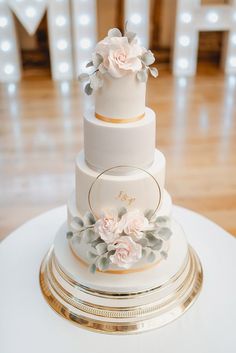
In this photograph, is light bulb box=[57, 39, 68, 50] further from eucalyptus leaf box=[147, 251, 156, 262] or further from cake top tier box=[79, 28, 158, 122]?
eucalyptus leaf box=[147, 251, 156, 262]

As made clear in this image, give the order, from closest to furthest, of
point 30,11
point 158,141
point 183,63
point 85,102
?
point 158,141, point 85,102, point 30,11, point 183,63

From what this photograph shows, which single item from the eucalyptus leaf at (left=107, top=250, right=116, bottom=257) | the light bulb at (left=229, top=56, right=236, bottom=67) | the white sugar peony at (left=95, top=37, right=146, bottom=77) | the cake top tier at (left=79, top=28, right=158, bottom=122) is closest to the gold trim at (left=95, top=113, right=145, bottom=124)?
the cake top tier at (left=79, top=28, right=158, bottom=122)

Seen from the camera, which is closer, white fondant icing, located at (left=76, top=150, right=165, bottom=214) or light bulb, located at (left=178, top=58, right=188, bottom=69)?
white fondant icing, located at (left=76, top=150, right=165, bottom=214)

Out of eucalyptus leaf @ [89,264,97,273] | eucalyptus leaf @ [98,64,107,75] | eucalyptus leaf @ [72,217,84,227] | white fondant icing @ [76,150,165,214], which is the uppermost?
eucalyptus leaf @ [98,64,107,75]

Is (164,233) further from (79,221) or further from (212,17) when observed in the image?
(212,17)

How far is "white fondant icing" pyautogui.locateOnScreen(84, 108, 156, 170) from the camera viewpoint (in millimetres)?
1135

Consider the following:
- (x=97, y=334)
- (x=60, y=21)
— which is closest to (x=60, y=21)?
(x=60, y=21)

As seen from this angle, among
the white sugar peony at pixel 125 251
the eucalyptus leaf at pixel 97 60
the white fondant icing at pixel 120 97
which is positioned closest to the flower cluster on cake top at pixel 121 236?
the white sugar peony at pixel 125 251

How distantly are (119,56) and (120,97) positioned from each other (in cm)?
10

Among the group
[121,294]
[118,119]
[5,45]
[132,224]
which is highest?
[118,119]

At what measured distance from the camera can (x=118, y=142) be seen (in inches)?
44.9

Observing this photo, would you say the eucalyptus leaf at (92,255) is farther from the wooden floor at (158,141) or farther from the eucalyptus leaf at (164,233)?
the wooden floor at (158,141)

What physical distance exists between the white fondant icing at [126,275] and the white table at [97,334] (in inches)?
4.2

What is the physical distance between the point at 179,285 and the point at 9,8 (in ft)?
9.27
